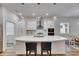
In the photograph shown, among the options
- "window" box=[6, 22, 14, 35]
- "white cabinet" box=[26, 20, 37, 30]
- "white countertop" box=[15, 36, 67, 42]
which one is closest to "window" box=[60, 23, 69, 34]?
"white countertop" box=[15, 36, 67, 42]

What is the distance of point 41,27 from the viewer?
3.16 m

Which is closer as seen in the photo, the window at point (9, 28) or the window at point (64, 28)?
the window at point (9, 28)

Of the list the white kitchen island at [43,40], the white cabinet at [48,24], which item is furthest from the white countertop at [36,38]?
the white cabinet at [48,24]

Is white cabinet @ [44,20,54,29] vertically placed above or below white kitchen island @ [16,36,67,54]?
above

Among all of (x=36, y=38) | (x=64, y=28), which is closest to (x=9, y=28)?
(x=36, y=38)

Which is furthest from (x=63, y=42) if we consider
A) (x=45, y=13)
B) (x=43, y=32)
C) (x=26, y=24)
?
(x=26, y=24)

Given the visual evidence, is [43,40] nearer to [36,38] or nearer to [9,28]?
[36,38]

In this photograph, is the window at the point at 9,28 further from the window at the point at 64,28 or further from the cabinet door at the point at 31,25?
the window at the point at 64,28

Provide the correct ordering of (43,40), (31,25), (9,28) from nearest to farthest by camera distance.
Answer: (9,28) → (31,25) → (43,40)

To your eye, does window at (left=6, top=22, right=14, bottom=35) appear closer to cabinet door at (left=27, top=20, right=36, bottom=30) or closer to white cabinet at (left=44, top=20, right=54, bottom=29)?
cabinet door at (left=27, top=20, right=36, bottom=30)

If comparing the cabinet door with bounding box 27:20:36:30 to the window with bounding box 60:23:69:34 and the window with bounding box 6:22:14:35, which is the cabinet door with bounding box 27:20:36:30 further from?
the window with bounding box 60:23:69:34

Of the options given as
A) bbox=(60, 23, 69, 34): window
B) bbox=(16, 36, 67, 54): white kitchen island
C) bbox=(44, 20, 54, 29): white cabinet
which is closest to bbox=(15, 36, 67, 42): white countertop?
bbox=(16, 36, 67, 54): white kitchen island

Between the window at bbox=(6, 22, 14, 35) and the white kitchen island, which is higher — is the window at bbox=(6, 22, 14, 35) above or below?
above

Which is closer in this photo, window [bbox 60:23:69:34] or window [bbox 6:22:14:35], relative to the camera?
window [bbox 6:22:14:35]
